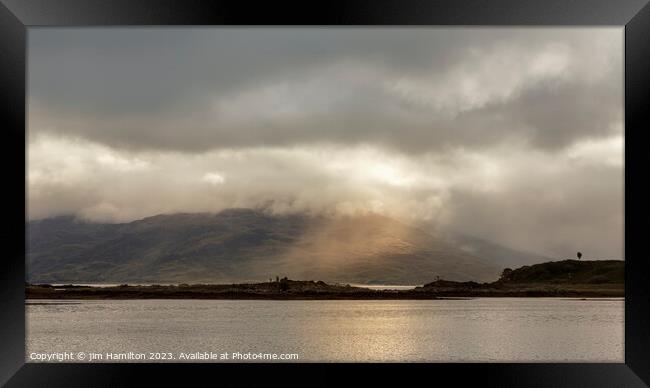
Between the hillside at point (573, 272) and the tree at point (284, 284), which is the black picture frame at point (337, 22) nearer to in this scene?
the tree at point (284, 284)

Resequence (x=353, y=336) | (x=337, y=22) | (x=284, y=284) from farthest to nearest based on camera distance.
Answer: (x=284, y=284), (x=353, y=336), (x=337, y=22)

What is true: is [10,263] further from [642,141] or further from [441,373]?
[642,141]

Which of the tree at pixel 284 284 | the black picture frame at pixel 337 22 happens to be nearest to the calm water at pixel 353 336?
the black picture frame at pixel 337 22

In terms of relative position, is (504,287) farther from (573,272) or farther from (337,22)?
(337,22)

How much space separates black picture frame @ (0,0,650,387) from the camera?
3.97 metres

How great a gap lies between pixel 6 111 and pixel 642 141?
4.06 metres

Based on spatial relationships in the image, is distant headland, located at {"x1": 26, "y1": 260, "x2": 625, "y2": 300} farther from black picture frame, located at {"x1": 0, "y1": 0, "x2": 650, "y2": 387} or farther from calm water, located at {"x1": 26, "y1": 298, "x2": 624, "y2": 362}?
black picture frame, located at {"x1": 0, "y1": 0, "x2": 650, "y2": 387}

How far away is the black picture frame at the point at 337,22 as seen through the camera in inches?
156

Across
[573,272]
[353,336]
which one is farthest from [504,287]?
[353,336]

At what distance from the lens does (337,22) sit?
4.20 meters

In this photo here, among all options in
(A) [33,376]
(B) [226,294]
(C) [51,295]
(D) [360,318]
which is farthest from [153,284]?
(A) [33,376]

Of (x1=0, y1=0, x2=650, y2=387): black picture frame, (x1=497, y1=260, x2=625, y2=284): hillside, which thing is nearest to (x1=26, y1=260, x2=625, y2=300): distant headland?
(x1=497, y1=260, x2=625, y2=284): hillside

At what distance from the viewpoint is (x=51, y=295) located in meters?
57.8

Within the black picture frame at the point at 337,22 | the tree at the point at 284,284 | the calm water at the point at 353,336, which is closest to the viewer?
the black picture frame at the point at 337,22
